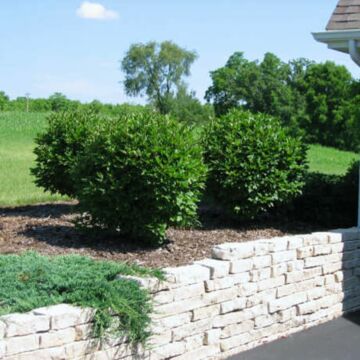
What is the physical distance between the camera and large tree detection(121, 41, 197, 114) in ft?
249

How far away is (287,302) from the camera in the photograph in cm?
613

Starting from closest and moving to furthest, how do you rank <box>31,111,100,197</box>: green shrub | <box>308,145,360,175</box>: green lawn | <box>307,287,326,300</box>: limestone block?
<box>307,287,326,300</box>: limestone block → <box>31,111,100,197</box>: green shrub → <box>308,145,360,175</box>: green lawn

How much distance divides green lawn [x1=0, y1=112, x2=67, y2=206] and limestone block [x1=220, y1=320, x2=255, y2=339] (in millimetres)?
A: 6579

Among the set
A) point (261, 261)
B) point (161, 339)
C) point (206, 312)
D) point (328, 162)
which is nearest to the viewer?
point (161, 339)

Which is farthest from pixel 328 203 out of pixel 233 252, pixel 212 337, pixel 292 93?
pixel 292 93

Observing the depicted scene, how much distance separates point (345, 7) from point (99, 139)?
11.3 feet

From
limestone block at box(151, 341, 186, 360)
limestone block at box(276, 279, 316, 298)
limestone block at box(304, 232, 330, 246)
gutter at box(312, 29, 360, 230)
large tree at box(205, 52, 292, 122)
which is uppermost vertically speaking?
large tree at box(205, 52, 292, 122)

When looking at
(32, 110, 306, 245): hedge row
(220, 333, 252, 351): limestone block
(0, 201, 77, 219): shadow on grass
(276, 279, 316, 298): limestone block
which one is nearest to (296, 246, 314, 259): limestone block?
(276, 279, 316, 298): limestone block

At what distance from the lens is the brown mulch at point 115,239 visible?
7.36 meters

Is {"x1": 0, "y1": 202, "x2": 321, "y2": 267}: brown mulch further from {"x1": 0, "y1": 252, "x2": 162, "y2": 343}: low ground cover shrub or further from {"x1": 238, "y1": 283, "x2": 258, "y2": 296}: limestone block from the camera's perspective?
{"x1": 0, "y1": 252, "x2": 162, "y2": 343}: low ground cover shrub

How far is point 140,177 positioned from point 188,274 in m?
2.48

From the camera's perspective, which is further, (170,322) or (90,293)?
(170,322)

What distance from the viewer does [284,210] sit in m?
10.0

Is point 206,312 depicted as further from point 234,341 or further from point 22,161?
point 22,161
